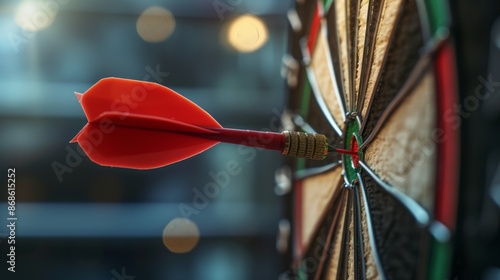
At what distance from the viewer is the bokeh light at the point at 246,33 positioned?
4.73 feet

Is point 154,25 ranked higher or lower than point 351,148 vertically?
higher

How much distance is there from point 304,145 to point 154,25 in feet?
3.31

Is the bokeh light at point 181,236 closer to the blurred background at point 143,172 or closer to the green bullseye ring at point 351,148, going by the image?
the blurred background at point 143,172

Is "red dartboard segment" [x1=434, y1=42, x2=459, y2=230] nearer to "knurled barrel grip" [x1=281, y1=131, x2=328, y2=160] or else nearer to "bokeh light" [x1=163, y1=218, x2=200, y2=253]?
"knurled barrel grip" [x1=281, y1=131, x2=328, y2=160]

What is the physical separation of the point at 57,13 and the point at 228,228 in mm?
740

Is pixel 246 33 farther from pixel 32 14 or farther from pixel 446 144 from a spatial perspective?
pixel 446 144

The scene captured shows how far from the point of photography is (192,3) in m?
1.52

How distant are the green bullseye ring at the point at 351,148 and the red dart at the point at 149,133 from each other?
0.04m

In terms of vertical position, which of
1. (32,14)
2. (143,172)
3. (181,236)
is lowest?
(181,236)

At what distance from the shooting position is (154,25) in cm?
148

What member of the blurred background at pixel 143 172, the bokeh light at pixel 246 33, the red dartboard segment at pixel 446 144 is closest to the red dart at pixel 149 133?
the red dartboard segment at pixel 446 144

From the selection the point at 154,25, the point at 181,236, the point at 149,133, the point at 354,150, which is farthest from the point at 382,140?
the point at 154,25

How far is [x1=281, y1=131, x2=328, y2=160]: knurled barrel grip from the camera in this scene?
0.58 m

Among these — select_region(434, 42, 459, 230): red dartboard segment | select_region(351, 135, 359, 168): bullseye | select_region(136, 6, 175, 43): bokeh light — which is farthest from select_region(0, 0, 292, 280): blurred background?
select_region(434, 42, 459, 230): red dartboard segment
